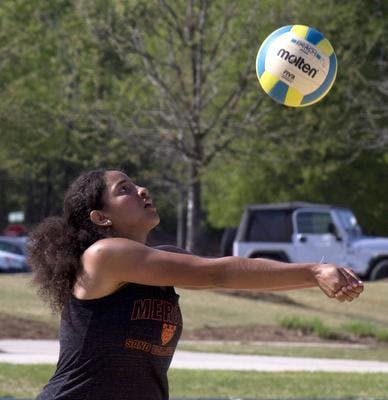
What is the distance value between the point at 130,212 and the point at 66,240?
0.26 metres

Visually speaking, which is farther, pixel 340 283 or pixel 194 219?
pixel 194 219

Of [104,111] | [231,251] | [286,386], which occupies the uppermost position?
[104,111]

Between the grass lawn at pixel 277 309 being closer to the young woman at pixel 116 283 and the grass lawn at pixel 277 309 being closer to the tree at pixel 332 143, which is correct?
the tree at pixel 332 143

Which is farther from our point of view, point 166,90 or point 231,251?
point 231,251

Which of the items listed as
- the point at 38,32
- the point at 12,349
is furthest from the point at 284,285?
the point at 38,32

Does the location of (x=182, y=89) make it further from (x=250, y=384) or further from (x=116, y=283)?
(x=116, y=283)

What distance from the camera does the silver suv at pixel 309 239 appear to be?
26250 mm

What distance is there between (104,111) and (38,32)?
674cm

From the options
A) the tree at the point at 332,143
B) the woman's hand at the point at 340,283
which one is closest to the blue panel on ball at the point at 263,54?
the woman's hand at the point at 340,283

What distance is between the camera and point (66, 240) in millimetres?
4008

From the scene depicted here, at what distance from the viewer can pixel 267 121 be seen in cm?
2464

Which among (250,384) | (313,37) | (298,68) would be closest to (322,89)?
(298,68)

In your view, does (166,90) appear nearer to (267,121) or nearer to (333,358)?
(267,121)

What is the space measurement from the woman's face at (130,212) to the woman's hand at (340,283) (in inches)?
29.5
